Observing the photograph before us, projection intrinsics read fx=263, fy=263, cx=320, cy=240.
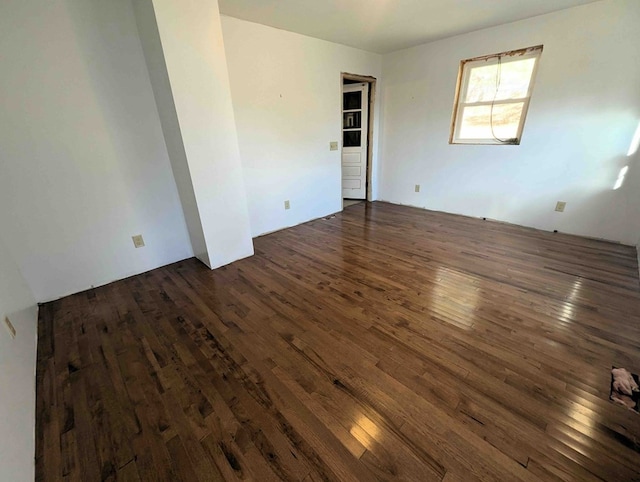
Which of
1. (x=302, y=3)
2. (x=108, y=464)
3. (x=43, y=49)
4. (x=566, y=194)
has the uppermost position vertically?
(x=302, y=3)

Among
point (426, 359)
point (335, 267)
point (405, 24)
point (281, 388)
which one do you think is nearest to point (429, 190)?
point (405, 24)

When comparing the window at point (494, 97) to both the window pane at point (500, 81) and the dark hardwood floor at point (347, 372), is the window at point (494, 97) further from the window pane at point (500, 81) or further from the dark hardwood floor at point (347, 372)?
the dark hardwood floor at point (347, 372)

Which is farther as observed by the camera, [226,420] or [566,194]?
[566,194]

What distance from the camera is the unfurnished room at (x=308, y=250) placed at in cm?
123

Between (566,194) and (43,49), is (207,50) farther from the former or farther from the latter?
(566,194)

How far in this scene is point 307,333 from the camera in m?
1.86

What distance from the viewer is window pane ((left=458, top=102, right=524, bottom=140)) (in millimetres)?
A: 3478

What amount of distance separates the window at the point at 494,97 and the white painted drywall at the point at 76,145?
13.0 ft

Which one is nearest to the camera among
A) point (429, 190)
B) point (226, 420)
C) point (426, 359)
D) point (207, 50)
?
point (226, 420)

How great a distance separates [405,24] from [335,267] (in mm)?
2933

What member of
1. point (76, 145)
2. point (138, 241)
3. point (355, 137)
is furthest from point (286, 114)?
point (138, 241)

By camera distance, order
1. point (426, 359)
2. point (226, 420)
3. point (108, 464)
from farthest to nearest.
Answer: point (426, 359)
point (226, 420)
point (108, 464)

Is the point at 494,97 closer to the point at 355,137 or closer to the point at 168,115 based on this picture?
the point at 355,137

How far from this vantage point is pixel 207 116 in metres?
2.36
